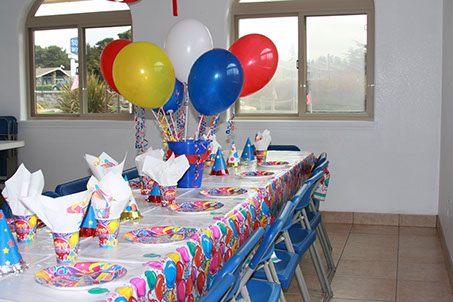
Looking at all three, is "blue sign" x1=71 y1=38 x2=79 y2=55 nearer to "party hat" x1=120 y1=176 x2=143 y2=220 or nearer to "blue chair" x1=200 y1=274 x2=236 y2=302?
"party hat" x1=120 y1=176 x2=143 y2=220

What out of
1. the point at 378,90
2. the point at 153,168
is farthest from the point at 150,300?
the point at 378,90

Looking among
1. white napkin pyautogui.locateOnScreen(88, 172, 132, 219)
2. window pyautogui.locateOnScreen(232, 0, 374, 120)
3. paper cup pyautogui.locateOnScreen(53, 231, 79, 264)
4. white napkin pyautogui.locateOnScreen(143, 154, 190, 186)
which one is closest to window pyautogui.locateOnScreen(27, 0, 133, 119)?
window pyautogui.locateOnScreen(232, 0, 374, 120)

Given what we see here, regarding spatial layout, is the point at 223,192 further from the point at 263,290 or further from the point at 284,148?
the point at 284,148

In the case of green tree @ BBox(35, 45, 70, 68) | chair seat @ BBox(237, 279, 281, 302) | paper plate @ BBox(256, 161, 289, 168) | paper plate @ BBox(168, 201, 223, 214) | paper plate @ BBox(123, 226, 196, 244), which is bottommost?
chair seat @ BBox(237, 279, 281, 302)

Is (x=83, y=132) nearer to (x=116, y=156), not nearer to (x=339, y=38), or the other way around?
(x=116, y=156)

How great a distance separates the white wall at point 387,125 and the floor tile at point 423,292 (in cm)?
154

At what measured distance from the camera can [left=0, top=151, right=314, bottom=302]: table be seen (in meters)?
1.18

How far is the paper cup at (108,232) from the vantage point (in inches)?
58.9

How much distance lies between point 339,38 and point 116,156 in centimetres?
253

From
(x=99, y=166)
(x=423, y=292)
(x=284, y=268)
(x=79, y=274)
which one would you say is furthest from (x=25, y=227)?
(x=423, y=292)

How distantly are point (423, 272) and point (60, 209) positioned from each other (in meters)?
2.77

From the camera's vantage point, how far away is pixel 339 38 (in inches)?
190

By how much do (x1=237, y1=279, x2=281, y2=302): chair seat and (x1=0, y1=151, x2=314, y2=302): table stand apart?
19 cm

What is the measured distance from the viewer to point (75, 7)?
A: 18.3 ft
